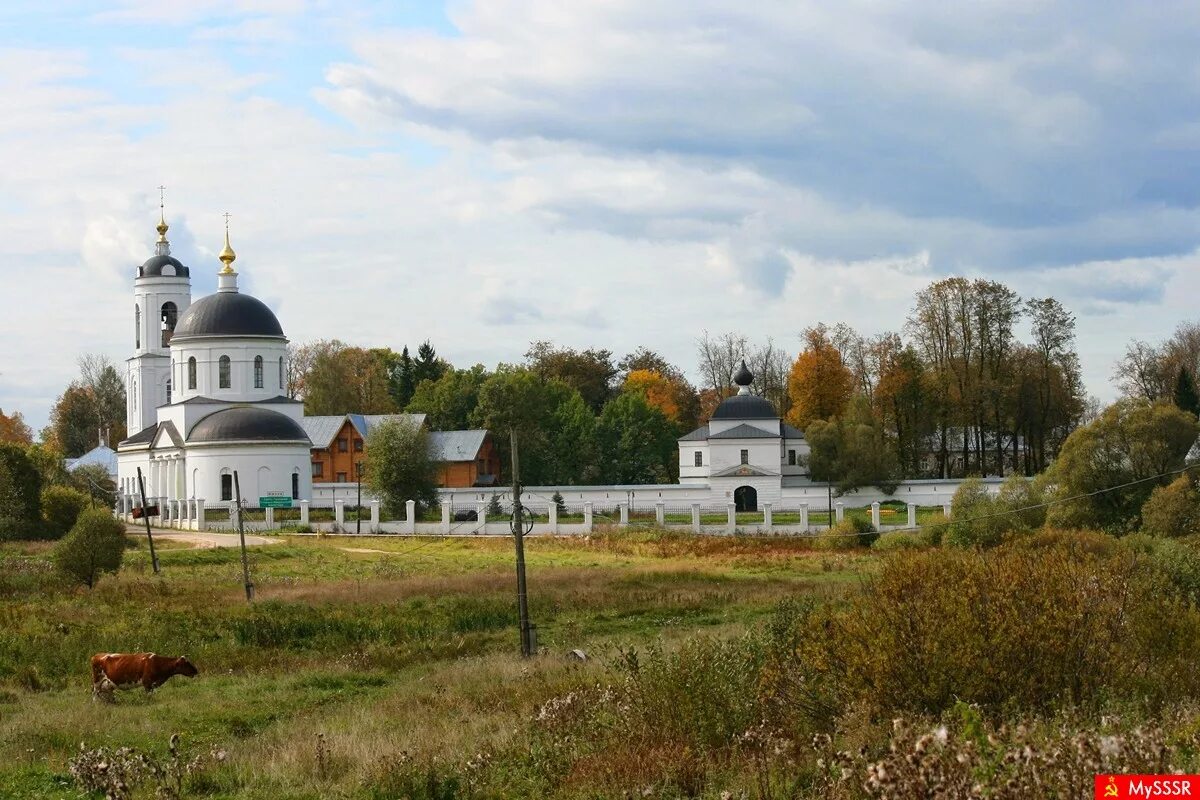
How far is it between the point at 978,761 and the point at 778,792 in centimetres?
207

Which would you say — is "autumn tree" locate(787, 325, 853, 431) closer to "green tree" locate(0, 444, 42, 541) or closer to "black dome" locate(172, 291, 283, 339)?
"black dome" locate(172, 291, 283, 339)

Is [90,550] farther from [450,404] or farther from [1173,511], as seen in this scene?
[450,404]

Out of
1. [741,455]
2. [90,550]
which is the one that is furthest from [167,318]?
[90,550]

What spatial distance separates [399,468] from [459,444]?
15.5m

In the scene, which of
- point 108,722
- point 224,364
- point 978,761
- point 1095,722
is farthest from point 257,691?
point 224,364

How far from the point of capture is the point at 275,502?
61969 millimetres

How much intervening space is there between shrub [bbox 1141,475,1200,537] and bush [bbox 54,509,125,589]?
25903mm

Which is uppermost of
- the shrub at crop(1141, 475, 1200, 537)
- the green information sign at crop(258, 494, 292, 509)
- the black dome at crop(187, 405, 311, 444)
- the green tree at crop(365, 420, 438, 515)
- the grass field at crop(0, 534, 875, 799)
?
the black dome at crop(187, 405, 311, 444)

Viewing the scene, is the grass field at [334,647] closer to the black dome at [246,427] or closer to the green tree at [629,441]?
the black dome at [246,427]

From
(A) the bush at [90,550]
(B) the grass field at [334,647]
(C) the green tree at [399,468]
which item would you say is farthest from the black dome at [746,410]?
(A) the bush at [90,550]

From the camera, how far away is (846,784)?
7266mm

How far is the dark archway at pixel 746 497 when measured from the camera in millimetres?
69000

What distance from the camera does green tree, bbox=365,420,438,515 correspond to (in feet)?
198

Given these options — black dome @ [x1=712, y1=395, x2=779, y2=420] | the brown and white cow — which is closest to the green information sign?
black dome @ [x1=712, y1=395, x2=779, y2=420]
